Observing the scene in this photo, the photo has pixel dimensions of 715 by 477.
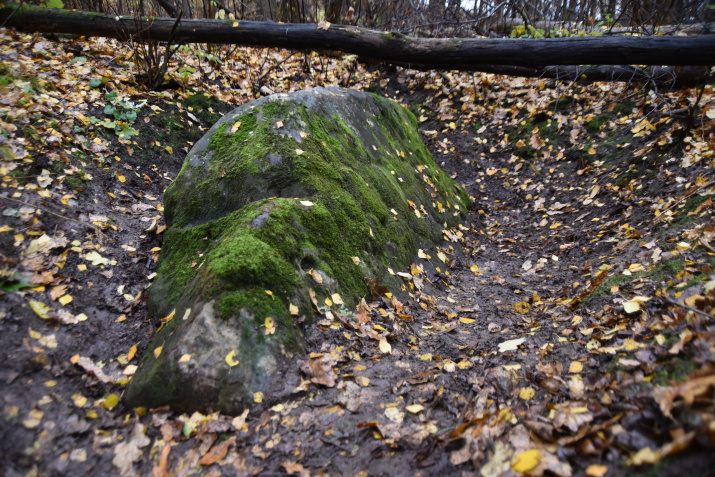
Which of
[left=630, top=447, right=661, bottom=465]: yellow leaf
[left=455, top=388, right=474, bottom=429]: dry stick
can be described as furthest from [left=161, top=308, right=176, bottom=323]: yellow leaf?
[left=630, top=447, right=661, bottom=465]: yellow leaf

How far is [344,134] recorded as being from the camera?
4281 millimetres

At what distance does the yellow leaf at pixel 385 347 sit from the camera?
2721mm

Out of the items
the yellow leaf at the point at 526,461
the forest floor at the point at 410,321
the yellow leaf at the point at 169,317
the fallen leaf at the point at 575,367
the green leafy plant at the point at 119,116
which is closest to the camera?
the yellow leaf at the point at 526,461

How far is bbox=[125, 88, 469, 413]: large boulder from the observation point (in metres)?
2.29

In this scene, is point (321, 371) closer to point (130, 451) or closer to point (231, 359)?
point (231, 359)

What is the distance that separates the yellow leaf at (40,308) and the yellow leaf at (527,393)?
10.1 ft

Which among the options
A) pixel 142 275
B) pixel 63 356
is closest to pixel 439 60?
pixel 142 275

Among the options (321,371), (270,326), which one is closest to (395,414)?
(321,371)

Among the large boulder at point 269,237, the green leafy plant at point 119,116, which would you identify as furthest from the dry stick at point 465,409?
the green leafy plant at point 119,116

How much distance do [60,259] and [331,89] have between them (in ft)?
10.8

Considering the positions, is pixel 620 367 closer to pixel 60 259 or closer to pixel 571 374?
pixel 571 374

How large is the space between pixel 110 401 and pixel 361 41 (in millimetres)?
6322

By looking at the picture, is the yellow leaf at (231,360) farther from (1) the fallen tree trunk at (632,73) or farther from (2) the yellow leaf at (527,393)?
(1) the fallen tree trunk at (632,73)

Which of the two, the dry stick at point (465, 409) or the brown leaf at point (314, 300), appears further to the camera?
the brown leaf at point (314, 300)
